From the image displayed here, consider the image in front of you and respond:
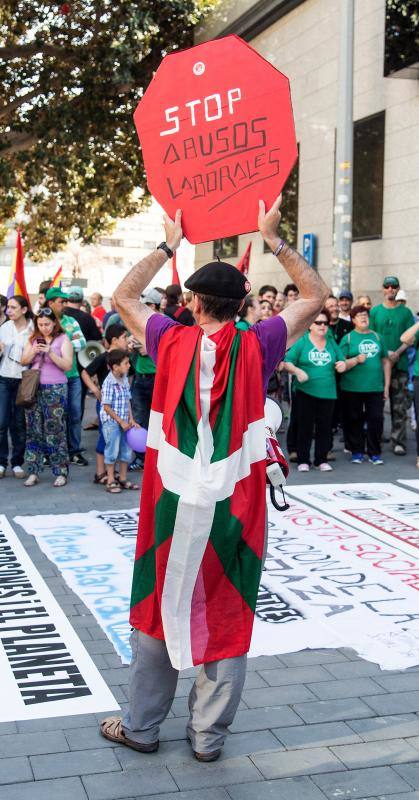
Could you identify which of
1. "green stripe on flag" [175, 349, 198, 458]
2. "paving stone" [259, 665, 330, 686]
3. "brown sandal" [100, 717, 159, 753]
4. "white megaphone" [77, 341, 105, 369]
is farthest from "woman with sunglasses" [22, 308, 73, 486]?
"green stripe on flag" [175, 349, 198, 458]

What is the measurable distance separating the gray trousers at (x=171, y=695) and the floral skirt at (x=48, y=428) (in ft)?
18.7

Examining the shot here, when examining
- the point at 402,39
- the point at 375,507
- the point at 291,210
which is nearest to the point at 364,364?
the point at 375,507

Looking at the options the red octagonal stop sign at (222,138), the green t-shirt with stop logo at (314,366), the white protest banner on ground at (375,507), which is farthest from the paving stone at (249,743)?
the green t-shirt with stop logo at (314,366)

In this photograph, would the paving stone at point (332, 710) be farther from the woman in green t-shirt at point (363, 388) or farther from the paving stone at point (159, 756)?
the woman in green t-shirt at point (363, 388)

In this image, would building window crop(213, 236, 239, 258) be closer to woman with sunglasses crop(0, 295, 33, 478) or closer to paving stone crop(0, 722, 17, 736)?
woman with sunglasses crop(0, 295, 33, 478)

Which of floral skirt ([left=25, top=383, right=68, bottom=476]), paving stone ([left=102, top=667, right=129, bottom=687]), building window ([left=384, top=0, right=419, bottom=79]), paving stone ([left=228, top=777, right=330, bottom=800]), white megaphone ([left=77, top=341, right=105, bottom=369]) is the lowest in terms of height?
paving stone ([left=228, top=777, right=330, bottom=800])

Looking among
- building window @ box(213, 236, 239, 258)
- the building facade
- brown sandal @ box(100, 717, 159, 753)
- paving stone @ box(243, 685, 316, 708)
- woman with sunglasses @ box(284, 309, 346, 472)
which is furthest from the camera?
building window @ box(213, 236, 239, 258)

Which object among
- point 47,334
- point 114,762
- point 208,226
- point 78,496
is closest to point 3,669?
point 114,762

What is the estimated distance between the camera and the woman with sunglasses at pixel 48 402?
9422mm

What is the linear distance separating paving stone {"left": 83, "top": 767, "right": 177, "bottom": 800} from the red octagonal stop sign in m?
1.96

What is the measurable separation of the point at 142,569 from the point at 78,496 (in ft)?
16.8

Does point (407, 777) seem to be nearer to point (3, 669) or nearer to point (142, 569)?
point (142, 569)

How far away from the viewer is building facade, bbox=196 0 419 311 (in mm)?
15016

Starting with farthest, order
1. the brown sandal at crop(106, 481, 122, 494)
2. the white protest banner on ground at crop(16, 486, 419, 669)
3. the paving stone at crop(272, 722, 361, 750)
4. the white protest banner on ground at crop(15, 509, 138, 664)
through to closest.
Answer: the brown sandal at crop(106, 481, 122, 494)
the white protest banner on ground at crop(15, 509, 138, 664)
the white protest banner on ground at crop(16, 486, 419, 669)
the paving stone at crop(272, 722, 361, 750)
